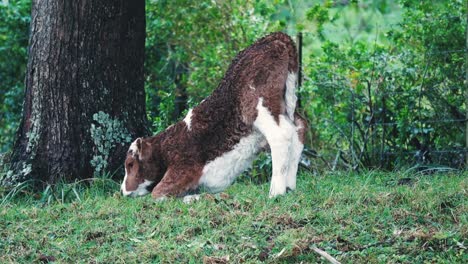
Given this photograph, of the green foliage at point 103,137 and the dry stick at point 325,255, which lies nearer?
the dry stick at point 325,255

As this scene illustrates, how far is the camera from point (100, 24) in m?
9.02

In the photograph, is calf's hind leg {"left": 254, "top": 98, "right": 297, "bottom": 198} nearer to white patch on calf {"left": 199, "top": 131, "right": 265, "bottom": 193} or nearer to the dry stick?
white patch on calf {"left": 199, "top": 131, "right": 265, "bottom": 193}

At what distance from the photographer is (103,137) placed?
906cm

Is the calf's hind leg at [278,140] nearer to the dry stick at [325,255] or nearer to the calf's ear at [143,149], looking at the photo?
the calf's ear at [143,149]

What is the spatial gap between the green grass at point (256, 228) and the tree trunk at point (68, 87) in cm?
96

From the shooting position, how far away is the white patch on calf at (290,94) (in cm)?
802

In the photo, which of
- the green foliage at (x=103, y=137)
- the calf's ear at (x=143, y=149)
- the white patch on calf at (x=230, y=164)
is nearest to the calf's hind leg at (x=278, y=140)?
the white patch on calf at (x=230, y=164)

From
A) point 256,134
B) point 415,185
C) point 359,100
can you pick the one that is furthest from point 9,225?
point 359,100

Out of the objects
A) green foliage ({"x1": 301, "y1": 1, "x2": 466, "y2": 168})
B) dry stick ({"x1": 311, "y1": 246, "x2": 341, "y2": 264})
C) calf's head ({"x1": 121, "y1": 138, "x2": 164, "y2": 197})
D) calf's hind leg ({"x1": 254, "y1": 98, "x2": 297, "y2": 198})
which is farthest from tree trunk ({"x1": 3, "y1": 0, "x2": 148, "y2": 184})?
dry stick ({"x1": 311, "y1": 246, "x2": 341, "y2": 264})

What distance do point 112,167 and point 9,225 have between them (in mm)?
2152

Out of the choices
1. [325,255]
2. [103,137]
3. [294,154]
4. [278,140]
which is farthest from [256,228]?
[103,137]

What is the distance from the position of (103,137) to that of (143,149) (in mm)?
724

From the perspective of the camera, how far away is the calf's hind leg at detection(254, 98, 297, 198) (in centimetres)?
771

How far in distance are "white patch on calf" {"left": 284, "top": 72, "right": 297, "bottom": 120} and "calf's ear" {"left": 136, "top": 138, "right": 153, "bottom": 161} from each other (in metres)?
1.46
